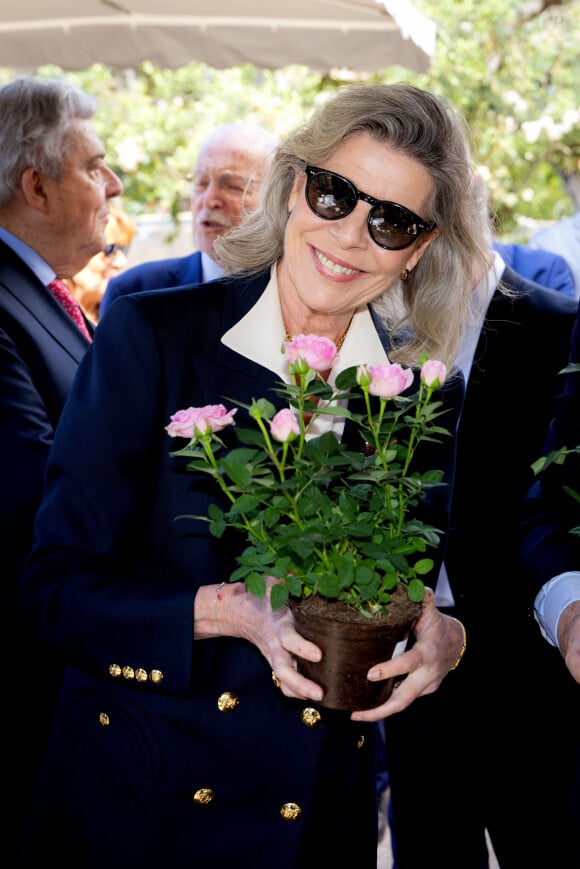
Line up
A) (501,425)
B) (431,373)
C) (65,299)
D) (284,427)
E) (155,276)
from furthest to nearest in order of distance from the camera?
(155,276) < (501,425) < (65,299) < (431,373) < (284,427)

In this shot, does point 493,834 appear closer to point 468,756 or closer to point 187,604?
point 468,756

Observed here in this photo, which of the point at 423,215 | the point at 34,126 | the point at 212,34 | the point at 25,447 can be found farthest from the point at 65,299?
Answer: the point at 212,34

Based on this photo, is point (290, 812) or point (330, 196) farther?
point (330, 196)

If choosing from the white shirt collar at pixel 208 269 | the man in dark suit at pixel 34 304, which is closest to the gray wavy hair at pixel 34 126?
the man in dark suit at pixel 34 304

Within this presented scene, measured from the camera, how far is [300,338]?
1467 mm

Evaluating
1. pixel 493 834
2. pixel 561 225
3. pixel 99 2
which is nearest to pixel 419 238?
pixel 493 834

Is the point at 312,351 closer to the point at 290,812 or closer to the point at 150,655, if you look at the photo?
the point at 150,655

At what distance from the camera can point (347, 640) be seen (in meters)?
1.50

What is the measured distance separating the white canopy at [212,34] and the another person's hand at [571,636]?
3.30m

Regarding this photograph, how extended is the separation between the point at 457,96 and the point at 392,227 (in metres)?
9.98

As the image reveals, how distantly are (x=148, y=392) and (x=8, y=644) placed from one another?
1023 mm

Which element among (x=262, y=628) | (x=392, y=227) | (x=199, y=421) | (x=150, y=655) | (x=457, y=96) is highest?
(x=457, y=96)

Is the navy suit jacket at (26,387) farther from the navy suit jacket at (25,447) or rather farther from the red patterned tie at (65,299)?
the red patterned tie at (65,299)

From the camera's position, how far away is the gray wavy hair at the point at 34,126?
9.78ft
